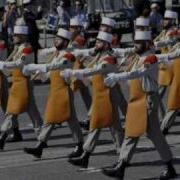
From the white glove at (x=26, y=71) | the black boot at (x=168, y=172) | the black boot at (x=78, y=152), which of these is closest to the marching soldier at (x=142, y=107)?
the black boot at (x=168, y=172)

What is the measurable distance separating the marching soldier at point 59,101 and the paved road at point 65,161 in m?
0.29

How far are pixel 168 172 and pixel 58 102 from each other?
84.8 inches

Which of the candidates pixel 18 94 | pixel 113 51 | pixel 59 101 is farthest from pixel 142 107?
pixel 18 94

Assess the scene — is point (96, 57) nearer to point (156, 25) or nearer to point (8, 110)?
point (8, 110)

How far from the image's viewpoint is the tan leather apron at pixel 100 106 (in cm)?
1220

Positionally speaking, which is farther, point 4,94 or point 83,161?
point 4,94

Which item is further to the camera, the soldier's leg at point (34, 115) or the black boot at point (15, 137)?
the black boot at point (15, 137)

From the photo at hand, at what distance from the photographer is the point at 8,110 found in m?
13.9

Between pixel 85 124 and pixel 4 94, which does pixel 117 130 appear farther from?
pixel 4 94

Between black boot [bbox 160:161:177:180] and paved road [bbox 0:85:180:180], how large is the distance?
199 mm

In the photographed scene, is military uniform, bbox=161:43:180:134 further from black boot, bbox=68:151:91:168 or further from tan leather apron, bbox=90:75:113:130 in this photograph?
black boot, bbox=68:151:91:168

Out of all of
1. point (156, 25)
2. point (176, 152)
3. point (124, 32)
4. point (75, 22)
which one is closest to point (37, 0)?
point (124, 32)

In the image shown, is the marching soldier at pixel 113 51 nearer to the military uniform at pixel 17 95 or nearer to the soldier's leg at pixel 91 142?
the soldier's leg at pixel 91 142

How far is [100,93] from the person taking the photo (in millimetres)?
12344
